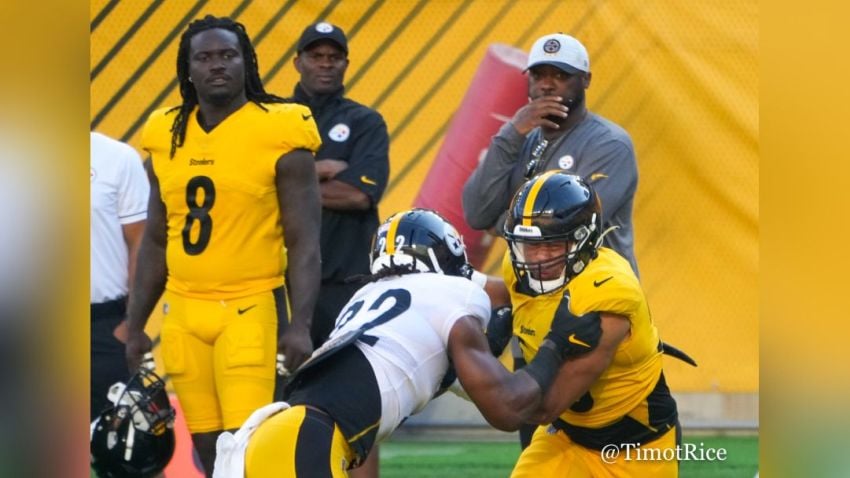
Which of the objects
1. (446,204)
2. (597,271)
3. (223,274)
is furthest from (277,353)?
(446,204)

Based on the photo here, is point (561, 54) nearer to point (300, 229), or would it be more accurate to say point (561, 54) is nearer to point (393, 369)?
point (300, 229)

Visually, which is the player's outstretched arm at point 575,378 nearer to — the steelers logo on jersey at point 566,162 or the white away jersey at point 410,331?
the white away jersey at point 410,331

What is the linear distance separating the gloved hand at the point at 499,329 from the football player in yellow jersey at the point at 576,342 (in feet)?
0.18

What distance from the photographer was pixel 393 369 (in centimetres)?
385

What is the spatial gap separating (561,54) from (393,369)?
1780 mm

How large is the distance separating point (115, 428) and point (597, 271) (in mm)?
1728

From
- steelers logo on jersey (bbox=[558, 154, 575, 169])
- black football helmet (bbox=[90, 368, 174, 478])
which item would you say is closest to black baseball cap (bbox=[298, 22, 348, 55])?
steelers logo on jersey (bbox=[558, 154, 575, 169])

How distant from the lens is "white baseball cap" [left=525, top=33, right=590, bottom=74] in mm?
5203

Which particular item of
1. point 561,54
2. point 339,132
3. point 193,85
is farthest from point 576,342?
point 339,132

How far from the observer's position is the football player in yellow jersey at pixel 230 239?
15.6 feet

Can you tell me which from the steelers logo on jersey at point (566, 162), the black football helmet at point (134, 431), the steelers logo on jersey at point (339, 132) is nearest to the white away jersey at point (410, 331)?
the black football helmet at point (134, 431)

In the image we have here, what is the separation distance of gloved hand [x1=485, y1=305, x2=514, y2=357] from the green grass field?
6.86 feet

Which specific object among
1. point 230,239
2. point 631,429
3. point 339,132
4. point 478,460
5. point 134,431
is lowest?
point 478,460
